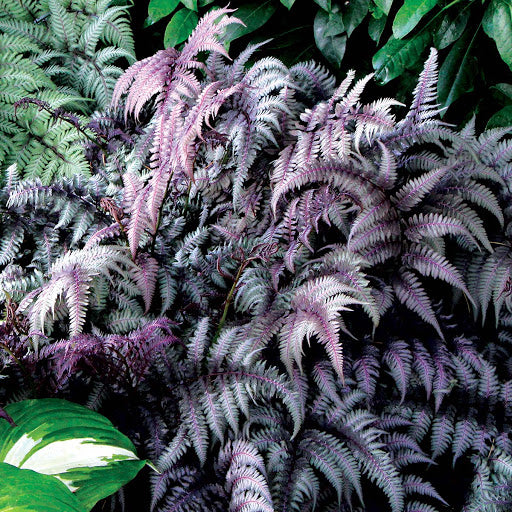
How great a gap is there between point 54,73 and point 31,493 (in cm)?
215

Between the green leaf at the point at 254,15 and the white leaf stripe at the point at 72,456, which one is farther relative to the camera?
the green leaf at the point at 254,15

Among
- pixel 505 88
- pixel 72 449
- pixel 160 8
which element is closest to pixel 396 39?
pixel 505 88

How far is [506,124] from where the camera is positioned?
2.38 meters

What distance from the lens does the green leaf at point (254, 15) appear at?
2.57 m

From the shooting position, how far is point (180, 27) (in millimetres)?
2629

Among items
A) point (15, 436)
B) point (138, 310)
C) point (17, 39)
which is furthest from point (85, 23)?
point (15, 436)

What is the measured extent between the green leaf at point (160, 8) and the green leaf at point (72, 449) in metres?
2.00

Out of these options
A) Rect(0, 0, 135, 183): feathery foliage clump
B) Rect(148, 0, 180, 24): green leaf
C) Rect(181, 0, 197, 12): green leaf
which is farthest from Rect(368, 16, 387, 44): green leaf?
Rect(0, 0, 135, 183): feathery foliage clump

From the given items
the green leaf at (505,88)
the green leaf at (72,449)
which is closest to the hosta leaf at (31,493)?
the green leaf at (72,449)

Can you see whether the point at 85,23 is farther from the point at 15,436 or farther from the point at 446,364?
the point at 446,364

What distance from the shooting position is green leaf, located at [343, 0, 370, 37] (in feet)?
7.86

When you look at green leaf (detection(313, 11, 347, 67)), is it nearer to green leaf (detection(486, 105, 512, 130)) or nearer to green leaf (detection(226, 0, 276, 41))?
green leaf (detection(226, 0, 276, 41))

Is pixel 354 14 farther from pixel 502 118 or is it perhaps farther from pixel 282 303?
pixel 282 303

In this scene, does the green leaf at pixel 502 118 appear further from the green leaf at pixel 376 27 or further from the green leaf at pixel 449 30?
the green leaf at pixel 376 27
